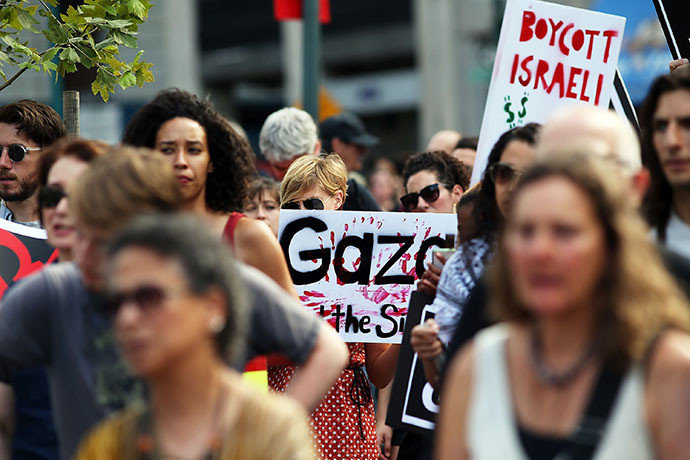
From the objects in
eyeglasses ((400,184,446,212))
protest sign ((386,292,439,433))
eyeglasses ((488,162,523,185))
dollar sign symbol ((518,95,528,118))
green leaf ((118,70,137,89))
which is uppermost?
green leaf ((118,70,137,89))

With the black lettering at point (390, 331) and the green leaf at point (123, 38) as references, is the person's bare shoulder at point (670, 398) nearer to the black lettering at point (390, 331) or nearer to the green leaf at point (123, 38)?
the black lettering at point (390, 331)

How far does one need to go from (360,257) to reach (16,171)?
155 cm

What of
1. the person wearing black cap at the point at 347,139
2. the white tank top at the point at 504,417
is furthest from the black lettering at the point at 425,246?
the person wearing black cap at the point at 347,139

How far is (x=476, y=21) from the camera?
29922mm

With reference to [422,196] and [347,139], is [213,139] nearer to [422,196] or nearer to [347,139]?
[422,196]

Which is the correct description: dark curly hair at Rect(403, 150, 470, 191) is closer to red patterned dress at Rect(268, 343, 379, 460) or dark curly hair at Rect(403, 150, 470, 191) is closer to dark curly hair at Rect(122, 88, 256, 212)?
red patterned dress at Rect(268, 343, 379, 460)

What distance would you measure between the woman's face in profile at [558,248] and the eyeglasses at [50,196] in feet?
4.62

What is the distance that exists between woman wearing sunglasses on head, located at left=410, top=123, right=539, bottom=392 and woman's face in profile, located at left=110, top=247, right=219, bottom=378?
5.25ft

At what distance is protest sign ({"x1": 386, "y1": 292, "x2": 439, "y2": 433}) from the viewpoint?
4.26 metres

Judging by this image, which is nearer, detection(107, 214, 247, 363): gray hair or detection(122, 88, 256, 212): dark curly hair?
detection(107, 214, 247, 363): gray hair

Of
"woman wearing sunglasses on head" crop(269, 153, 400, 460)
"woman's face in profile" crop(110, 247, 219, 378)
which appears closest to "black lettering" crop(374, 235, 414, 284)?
"woman wearing sunglasses on head" crop(269, 153, 400, 460)

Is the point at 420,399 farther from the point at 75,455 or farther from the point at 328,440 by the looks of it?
the point at 75,455

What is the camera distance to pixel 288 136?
675 cm

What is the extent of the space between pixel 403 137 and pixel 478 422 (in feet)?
107
